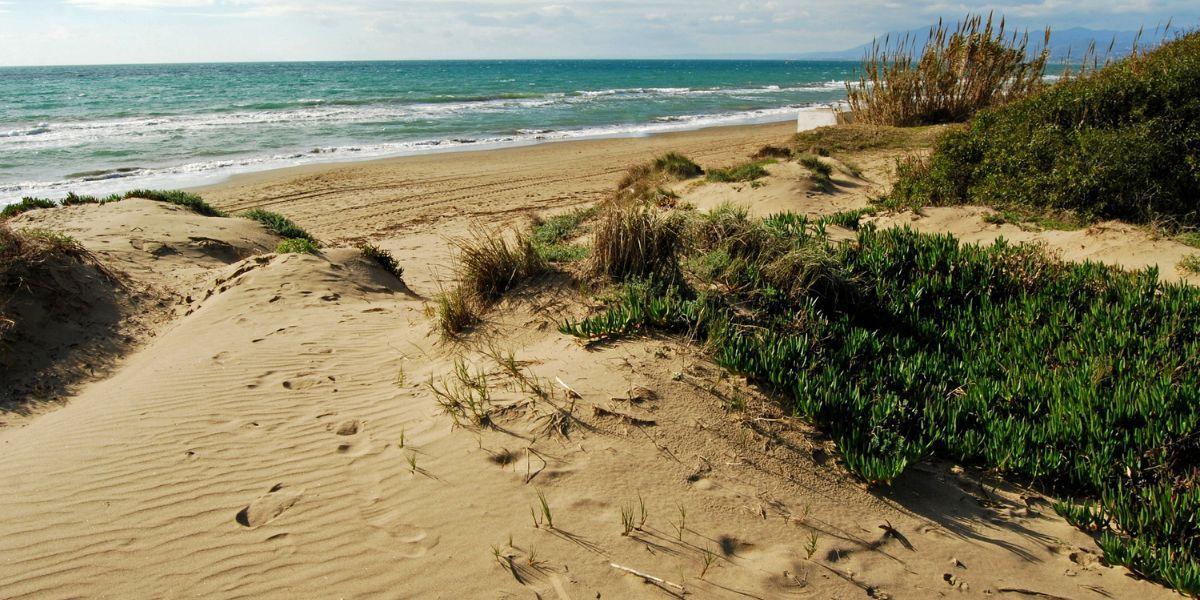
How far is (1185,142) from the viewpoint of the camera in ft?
24.9

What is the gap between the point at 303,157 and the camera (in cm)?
1852

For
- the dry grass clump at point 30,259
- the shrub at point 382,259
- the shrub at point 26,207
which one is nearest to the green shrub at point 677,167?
the shrub at point 382,259

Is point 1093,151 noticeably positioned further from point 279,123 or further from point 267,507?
point 279,123

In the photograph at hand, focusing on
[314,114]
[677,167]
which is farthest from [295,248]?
[314,114]

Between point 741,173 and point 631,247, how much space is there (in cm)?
710

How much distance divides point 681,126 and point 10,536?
26074mm

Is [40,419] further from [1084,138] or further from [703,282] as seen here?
[1084,138]

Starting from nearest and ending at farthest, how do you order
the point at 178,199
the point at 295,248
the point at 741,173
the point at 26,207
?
the point at 295,248, the point at 26,207, the point at 178,199, the point at 741,173

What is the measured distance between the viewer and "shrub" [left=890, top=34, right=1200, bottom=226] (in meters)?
7.64

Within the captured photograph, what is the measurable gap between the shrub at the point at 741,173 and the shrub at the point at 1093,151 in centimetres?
243

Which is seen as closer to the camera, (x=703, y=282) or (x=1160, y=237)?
(x=703, y=282)

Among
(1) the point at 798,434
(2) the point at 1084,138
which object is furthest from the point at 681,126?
(1) the point at 798,434

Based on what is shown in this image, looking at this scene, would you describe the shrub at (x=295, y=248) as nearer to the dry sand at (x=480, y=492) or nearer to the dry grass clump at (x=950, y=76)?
the dry sand at (x=480, y=492)

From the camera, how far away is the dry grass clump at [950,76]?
586 inches
